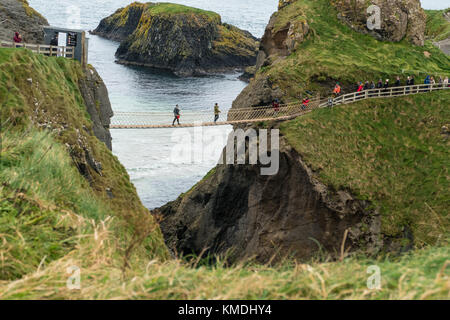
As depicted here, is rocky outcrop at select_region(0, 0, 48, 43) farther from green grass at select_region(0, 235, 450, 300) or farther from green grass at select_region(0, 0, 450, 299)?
green grass at select_region(0, 235, 450, 300)

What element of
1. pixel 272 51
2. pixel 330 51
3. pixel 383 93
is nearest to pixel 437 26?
pixel 330 51

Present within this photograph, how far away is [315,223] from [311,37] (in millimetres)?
18226

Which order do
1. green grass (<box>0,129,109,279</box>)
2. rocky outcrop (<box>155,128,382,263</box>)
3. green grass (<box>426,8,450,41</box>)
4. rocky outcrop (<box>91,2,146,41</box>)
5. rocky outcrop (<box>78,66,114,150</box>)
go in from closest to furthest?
green grass (<box>0,129,109,279</box>) < rocky outcrop (<box>78,66,114,150</box>) < rocky outcrop (<box>155,128,382,263</box>) < green grass (<box>426,8,450,41</box>) < rocky outcrop (<box>91,2,146,41</box>)

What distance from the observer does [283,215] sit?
31.2 meters

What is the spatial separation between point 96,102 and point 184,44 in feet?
252

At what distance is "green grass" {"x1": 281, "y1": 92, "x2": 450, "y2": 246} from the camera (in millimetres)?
30172

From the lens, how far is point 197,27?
10744 centimetres

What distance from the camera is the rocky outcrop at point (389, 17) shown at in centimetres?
4462

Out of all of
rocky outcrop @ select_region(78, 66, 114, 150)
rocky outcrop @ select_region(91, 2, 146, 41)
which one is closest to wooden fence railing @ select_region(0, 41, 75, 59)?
rocky outcrop @ select_region(78, 66, 114, 150)

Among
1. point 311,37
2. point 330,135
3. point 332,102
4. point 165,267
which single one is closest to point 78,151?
point 165,267

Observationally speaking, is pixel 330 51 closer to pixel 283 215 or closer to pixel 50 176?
pixel 283 215

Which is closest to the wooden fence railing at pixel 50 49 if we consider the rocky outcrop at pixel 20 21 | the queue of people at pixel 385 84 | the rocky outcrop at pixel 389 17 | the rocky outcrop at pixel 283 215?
the rocky outcrop at pixel 20 21

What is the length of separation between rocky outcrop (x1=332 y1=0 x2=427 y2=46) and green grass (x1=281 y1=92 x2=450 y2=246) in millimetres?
9327

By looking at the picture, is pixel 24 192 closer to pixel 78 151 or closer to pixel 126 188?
pixel 78 151
